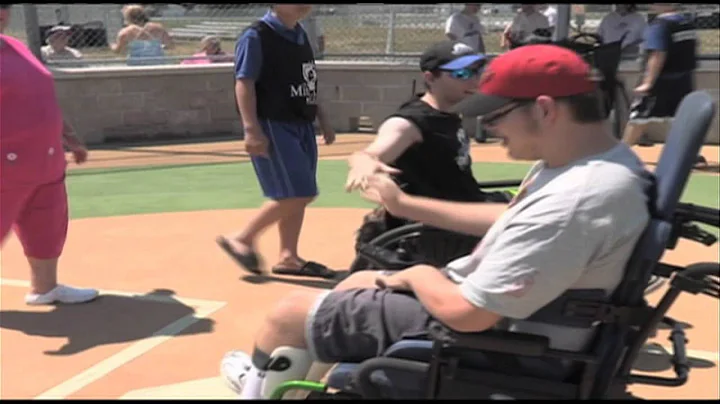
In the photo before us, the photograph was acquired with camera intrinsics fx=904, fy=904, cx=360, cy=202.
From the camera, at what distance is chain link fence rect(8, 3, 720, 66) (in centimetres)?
1140

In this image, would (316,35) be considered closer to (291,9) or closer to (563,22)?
(563,22)

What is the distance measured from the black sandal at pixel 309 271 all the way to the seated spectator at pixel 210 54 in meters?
6.66

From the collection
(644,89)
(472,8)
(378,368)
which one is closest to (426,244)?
(378,368)

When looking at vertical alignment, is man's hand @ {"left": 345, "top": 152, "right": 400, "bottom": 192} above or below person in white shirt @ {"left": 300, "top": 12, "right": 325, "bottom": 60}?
above

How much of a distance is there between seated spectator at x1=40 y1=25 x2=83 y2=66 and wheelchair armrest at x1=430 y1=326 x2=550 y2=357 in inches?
370

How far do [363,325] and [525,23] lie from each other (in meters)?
9.56

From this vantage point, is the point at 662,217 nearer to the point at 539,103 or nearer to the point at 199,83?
the point at 539,103

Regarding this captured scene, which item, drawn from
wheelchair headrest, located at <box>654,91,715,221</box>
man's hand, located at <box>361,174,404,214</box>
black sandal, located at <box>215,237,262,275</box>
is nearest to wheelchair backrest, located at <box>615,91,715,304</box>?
wheelchair headrest, located at <box>654,91,715,221</box>

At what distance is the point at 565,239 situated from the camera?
226cm

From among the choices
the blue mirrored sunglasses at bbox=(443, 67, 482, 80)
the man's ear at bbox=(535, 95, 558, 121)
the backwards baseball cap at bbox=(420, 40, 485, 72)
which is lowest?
the blue mirrored sunglasses at bbox=(443, 67, 482, 80)

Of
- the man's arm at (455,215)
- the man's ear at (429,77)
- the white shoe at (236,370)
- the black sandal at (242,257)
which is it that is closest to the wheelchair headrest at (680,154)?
the man's arm at (455,215)

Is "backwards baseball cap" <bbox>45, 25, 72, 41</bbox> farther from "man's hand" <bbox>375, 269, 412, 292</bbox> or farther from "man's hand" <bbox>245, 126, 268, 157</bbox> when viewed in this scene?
"man's hand" <bbox>375, 269, 412, 292</bbox>

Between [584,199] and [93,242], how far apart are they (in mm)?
4568

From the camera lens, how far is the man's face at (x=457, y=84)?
12.8ft
